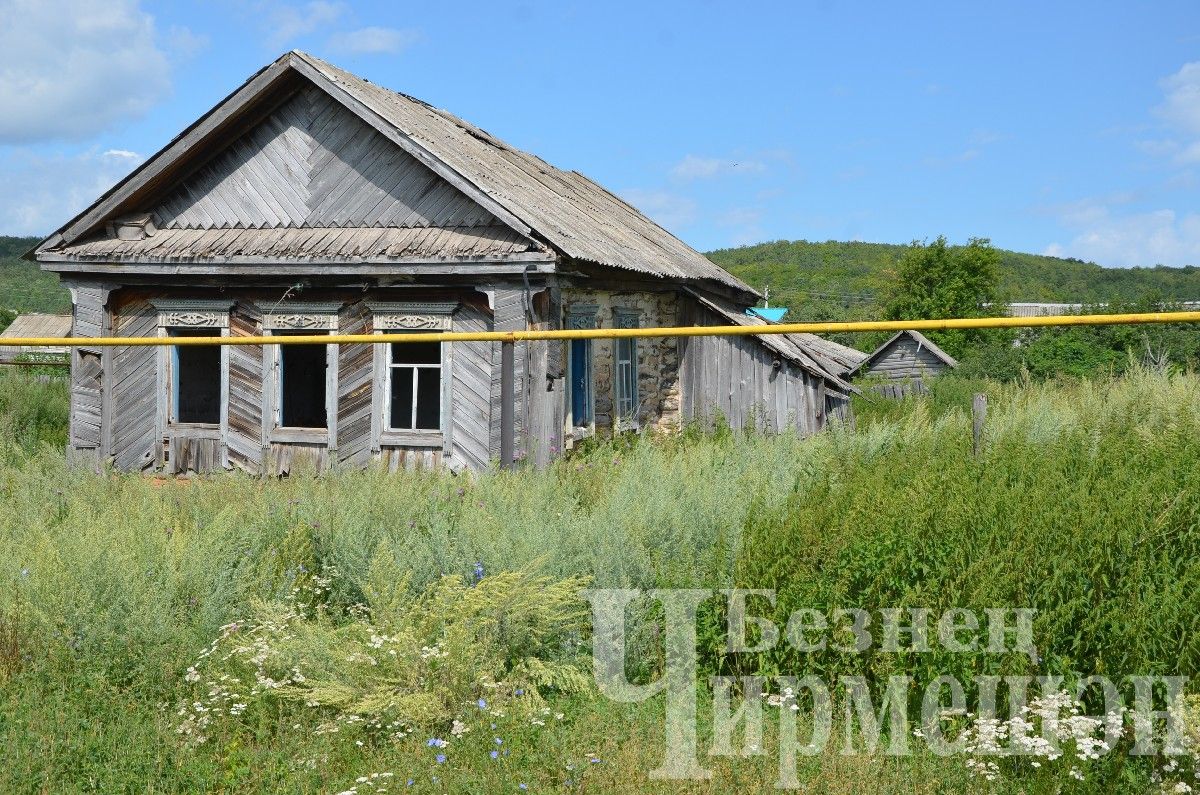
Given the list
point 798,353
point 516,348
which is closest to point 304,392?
point 516,348

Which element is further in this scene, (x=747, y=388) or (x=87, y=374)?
(x=747, y=388)

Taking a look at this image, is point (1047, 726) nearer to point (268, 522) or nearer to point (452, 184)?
point (268, 522)

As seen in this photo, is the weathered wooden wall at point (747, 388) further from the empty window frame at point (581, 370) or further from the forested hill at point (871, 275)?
the forested hill at point (871, 275)

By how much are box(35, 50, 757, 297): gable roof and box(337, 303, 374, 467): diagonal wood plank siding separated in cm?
94

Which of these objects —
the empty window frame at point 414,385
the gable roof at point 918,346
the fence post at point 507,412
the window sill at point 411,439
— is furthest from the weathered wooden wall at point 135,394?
the gable roof at point 918,346

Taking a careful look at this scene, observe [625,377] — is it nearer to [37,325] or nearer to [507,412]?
[507,412]

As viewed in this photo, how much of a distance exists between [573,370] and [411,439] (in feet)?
7.44

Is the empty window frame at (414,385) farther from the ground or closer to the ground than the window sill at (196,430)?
farther from the ground

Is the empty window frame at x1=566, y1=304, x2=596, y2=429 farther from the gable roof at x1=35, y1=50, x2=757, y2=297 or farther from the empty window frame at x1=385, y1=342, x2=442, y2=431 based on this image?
the empty window frame at x1=385, y1=342, x2=442, y2=431

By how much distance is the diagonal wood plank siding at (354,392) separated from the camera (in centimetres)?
1206

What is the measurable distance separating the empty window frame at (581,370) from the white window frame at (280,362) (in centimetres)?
292

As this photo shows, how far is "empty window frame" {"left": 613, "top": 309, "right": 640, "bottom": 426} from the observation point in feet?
45.4

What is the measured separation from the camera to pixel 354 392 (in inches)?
478

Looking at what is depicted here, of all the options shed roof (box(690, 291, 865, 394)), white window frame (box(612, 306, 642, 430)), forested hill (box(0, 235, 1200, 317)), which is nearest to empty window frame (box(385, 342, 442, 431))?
white window frame (box(612, 306, 642, 430))
